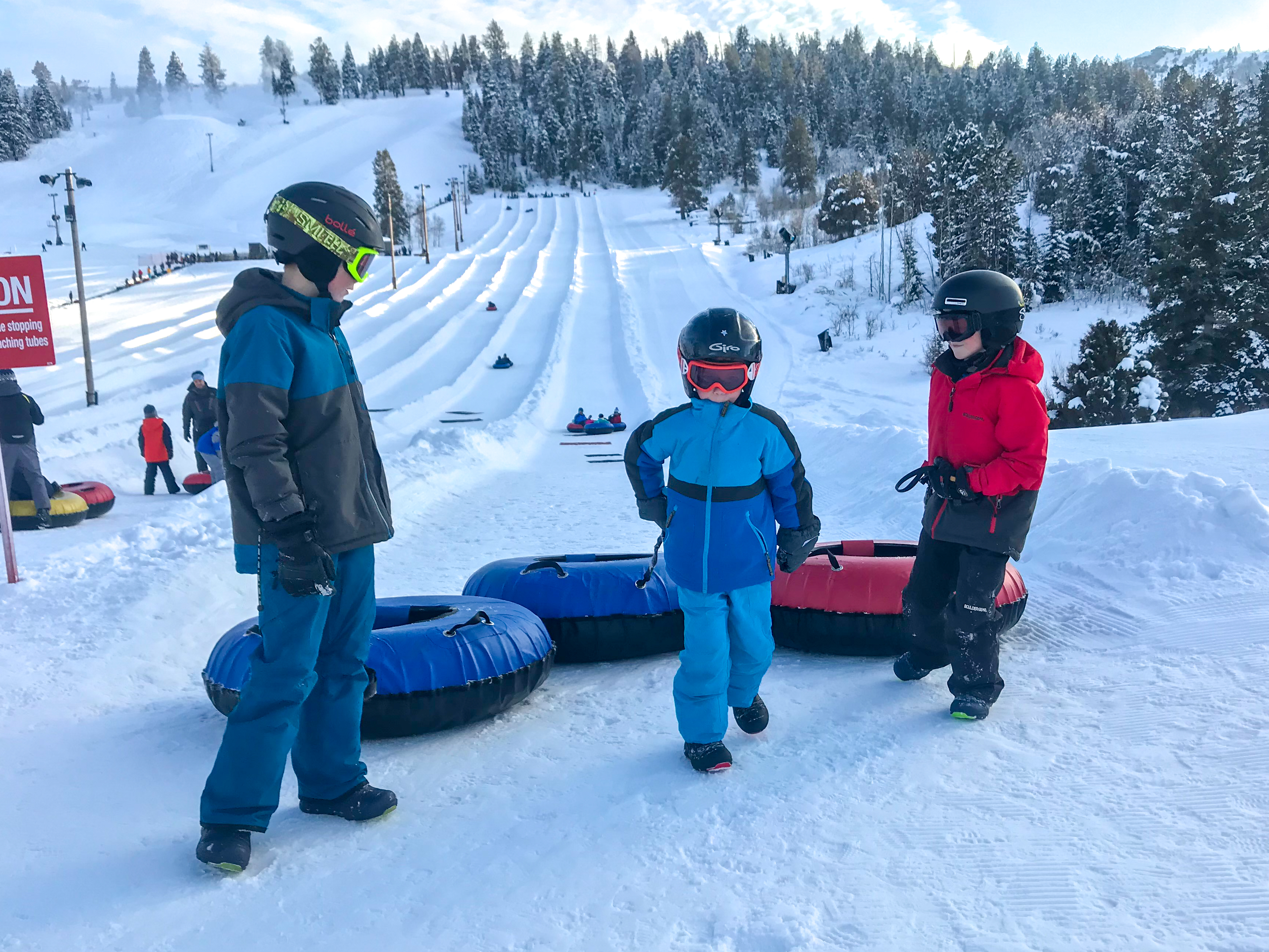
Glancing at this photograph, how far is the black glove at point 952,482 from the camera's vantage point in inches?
124

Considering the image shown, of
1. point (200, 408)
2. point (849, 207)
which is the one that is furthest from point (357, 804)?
Result: point (849, 207)

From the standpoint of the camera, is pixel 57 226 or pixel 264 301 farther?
pixel 57 226

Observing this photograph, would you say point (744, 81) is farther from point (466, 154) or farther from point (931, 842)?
point (931, 842)

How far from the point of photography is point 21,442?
848cm

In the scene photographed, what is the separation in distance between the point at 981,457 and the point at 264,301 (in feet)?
8.33

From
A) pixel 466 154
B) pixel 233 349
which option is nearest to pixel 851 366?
pixel 233 349

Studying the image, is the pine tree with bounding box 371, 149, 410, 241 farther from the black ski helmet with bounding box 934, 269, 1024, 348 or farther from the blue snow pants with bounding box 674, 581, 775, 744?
the blue snow pants with bounding box 674, 581, 775, 744

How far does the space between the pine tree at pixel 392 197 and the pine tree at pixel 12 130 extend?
5323 centimetres

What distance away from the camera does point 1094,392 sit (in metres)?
12.6

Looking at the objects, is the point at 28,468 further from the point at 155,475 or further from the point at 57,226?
the point at 57,226

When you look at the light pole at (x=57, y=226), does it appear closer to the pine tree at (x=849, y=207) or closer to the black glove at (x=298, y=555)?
the pine tree at (x=849, y=207)

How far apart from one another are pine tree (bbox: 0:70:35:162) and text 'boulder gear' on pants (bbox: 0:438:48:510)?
106042mm

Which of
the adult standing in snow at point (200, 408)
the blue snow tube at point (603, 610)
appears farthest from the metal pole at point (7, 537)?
the adult standing in snow at point (200, 408)

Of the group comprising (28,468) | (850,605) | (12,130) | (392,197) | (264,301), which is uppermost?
(12,130)
